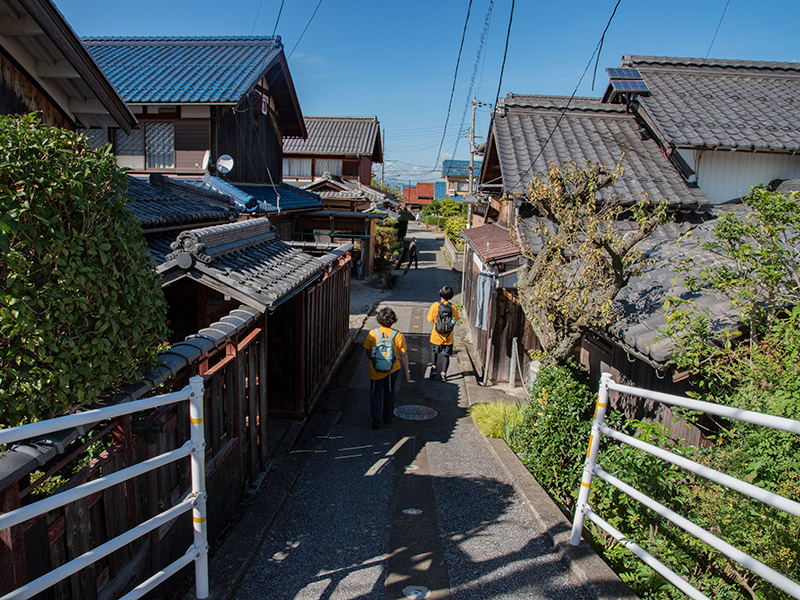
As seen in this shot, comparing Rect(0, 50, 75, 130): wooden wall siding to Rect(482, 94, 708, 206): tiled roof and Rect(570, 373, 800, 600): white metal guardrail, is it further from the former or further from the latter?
Rect(482, 94, 708, 206): tiled roof

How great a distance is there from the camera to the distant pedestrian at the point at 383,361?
7715mm

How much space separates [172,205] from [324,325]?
Result: 3.22 meters

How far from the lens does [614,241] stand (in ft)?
19.9

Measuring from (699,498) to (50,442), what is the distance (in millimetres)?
4077

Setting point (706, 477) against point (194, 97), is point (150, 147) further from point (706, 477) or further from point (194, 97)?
point (706, 477)

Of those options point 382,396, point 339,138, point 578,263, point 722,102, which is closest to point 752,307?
point 578,263

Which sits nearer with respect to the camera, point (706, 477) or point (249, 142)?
point (706, 477)

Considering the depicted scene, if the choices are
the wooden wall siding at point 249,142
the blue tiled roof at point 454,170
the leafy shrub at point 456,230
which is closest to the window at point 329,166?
the leafy shrub at point 456,230

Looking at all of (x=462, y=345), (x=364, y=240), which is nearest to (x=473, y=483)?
(x=462, y=345)

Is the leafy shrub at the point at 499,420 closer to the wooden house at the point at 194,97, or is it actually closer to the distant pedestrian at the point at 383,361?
the distant pedestrian at the point at 383,361

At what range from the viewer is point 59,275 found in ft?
8.45

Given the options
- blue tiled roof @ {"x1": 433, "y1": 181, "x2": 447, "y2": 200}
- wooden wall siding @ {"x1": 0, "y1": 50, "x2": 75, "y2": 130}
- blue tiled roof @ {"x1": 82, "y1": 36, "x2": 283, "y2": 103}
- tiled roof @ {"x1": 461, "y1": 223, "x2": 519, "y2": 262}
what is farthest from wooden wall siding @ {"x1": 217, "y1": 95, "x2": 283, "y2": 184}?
blue tiled roof @ {"x1": 433, "y1": 181, "x2": 447, "y2": 200}

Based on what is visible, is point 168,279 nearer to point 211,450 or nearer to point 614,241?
point 211,450

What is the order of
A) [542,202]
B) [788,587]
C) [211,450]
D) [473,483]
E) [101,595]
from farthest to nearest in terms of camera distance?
[542,202] < [473,483] < [211,450] < [101,595] < [788,587]
